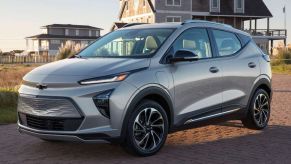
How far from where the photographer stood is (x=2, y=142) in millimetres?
7922

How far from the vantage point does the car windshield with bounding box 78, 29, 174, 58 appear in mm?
7141

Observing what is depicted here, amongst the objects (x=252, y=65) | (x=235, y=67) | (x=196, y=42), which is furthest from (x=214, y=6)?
(x=196, y=42)

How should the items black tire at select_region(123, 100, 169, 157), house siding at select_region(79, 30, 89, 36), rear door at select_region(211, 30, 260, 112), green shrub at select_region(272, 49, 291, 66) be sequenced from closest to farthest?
black tire at select_region(123, 100, 169, 157) → rear door at select_region(211, 30, 260, 112) → green shrub at select_region(272, 49, 291, 66) → house siding at select_region(79, 30, 89, 36)

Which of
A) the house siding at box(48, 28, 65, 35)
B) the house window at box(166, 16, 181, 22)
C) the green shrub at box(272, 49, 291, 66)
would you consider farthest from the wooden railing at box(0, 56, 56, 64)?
the green shrub at box(272, 49, 291, 66)

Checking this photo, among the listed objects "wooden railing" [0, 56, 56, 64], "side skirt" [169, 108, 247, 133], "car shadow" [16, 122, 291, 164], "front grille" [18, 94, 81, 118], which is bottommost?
"wooden railing" [0, 56, 56, 64]

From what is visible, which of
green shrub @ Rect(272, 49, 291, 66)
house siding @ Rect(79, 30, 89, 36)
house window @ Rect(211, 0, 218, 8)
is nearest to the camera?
green shrub @ Rect(272, 49, 291, 66)

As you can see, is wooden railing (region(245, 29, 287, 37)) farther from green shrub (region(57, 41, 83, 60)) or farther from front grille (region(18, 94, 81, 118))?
front grille (region(18, 94, 81, 118))

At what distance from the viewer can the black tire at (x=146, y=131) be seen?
21.2 feet

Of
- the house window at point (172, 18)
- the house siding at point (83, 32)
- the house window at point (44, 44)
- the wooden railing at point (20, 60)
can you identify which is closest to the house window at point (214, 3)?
the house window at point (172, 18)

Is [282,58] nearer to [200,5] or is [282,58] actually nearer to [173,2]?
[173,2]

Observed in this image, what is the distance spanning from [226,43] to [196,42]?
0.88 m

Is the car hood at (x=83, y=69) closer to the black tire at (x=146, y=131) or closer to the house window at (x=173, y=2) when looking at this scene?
the black tire at (x=146, y=131)

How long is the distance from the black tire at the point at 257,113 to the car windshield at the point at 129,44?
2330mm

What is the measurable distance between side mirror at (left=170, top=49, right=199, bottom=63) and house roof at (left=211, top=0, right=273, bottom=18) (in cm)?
5403
